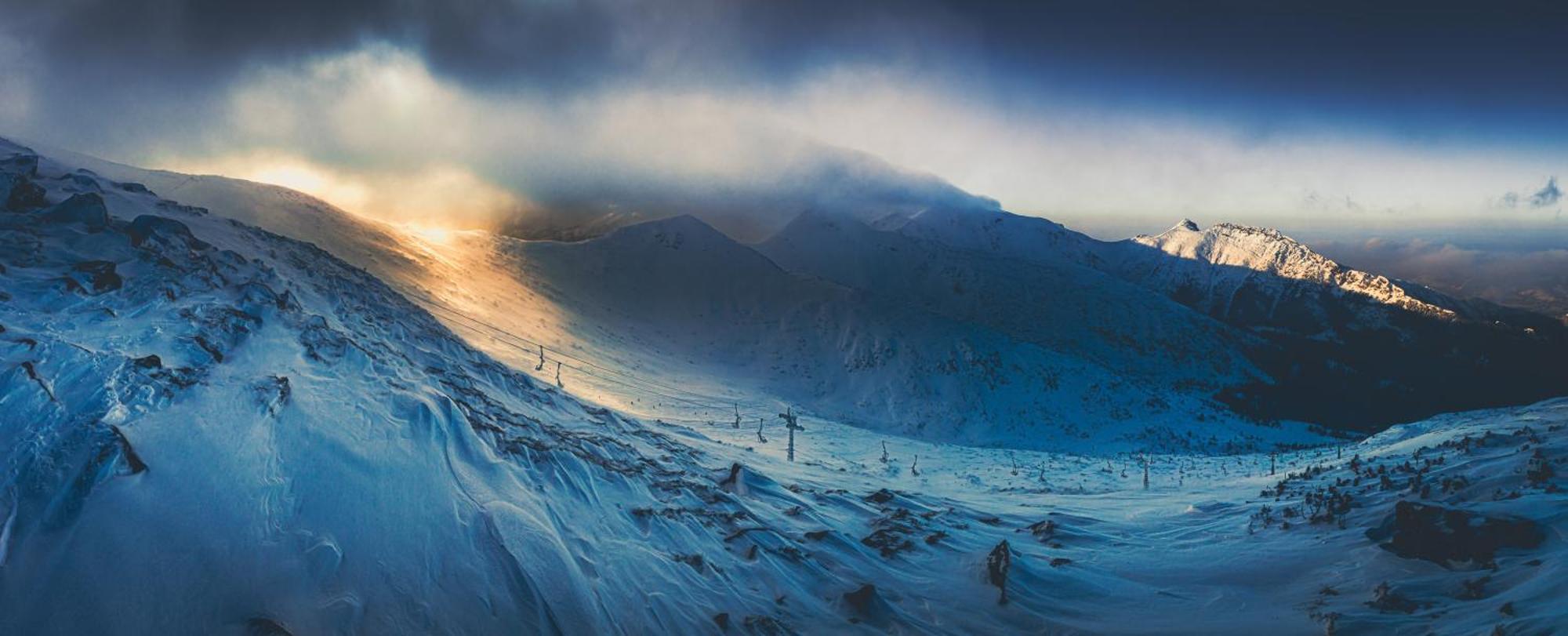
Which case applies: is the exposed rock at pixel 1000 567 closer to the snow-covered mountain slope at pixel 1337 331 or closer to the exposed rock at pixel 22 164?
the exposed rock at pixel 22 164

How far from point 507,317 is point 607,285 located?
88.7 feet

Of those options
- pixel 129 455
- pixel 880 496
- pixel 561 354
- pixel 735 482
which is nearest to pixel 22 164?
pixel 129 455

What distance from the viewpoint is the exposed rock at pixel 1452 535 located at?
629 inches

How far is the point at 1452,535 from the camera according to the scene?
54.4ft

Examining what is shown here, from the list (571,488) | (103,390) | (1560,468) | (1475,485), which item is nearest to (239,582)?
(103,390)

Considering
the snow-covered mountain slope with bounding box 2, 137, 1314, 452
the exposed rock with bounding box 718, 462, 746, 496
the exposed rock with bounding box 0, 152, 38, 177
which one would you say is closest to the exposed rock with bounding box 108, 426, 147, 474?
the exposed rock with bounding box 718, 462, 746, 496

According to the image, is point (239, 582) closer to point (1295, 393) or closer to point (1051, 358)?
point (1051, 358)

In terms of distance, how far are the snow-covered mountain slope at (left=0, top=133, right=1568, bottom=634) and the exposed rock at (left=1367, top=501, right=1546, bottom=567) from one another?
0.06 metres

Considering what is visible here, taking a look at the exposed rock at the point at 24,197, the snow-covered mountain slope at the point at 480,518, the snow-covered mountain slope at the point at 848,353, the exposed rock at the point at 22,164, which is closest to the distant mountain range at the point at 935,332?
the snow-covered mountain slope at the point at 848,353

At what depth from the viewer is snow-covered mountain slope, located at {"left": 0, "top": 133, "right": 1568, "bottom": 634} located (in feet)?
35.3

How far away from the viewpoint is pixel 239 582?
10703 mm

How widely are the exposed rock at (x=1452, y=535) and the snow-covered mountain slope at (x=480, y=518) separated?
64 millimetres

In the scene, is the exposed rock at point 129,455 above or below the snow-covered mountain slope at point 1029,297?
below

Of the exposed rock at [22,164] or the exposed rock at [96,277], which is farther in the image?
the exposed rock at [22,164]
